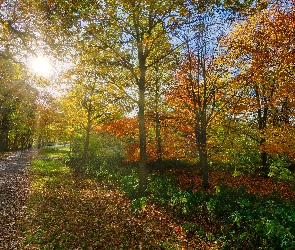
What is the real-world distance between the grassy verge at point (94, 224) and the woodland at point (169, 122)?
44 millimetres

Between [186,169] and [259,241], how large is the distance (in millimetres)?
11713

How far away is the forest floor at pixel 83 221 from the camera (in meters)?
7.67

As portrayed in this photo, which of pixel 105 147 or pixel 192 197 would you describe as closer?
pixel 192 197

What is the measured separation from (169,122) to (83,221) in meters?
7.90

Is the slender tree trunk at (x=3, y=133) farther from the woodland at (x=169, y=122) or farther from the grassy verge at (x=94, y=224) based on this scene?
the grassy verge at (x=94, y=224)

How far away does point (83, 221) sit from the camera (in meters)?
9.19

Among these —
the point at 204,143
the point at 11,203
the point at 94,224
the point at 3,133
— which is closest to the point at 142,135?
the point at 204,143

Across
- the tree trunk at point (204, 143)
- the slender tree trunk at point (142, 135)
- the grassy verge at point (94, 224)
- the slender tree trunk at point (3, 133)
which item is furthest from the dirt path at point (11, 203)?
the slender tree trunk at point (3, 133)

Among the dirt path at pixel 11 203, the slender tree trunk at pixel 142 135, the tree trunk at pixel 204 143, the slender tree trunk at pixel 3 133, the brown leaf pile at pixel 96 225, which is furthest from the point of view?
the slender tree trunk at pixel 3 133

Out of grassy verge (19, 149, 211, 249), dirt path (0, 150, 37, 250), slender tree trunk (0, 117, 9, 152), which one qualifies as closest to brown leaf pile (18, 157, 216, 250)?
grassy verge (19, 149, 211, 249)

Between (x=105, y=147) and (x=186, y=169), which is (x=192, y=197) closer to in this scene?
(x=186, y=169)

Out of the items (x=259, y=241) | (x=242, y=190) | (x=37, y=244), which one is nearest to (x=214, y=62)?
(x=242, y=190)

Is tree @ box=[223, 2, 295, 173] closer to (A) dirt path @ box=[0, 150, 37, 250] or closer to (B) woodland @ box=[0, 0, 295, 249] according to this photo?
(B) woodland @ box=[0, 0, 295, 249]

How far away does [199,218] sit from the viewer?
10016 mm
